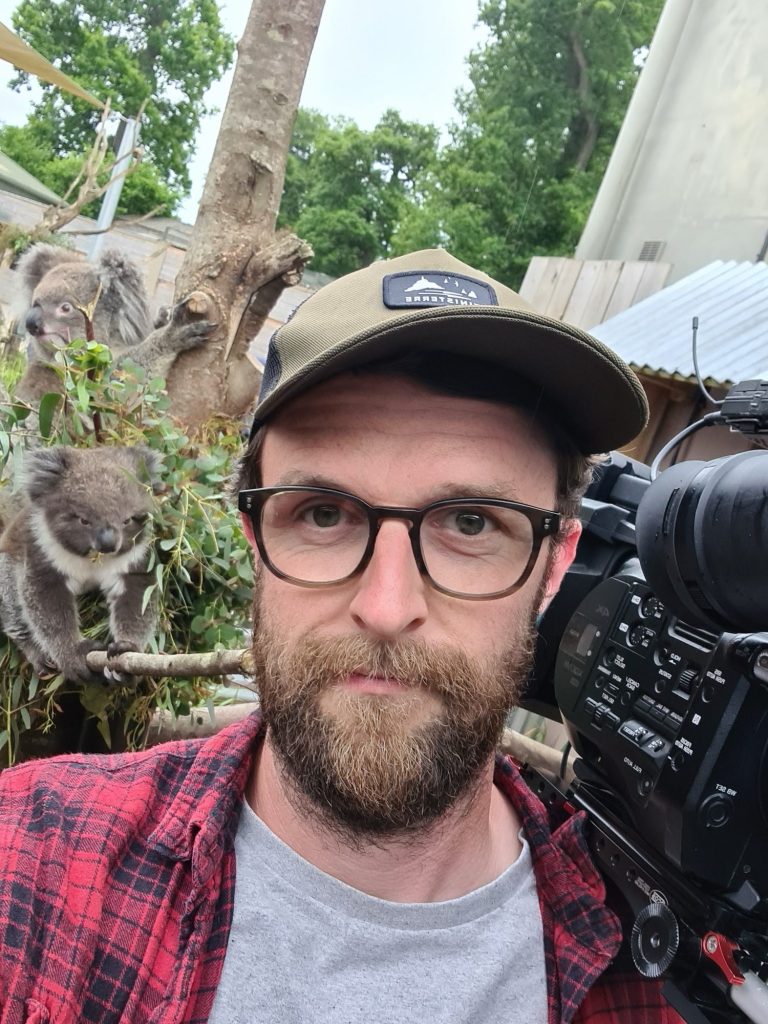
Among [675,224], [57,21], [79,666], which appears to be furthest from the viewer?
[57,21]

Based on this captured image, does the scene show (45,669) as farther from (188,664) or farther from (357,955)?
(357,955)

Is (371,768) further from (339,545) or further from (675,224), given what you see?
(675,224)

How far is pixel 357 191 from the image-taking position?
25.2 metres

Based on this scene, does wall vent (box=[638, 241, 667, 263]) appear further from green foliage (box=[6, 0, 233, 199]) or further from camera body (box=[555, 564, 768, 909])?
green foliage (box=[6, 0, 233, 199])

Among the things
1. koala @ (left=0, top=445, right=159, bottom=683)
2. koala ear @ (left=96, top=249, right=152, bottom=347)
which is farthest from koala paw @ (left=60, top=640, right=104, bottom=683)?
koala ear @ (left=96, top=249, right=152, bottom=347)

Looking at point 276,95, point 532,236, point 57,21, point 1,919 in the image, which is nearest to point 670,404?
point 276,95

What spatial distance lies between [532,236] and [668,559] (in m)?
16.5

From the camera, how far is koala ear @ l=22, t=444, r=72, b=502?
175 centimetres

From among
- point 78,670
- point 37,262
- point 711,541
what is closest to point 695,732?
point 711,541

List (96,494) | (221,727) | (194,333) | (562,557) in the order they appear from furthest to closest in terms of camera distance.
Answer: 1. (194,333)
2. (221,727)
3. (96,494)
4. (562,557)

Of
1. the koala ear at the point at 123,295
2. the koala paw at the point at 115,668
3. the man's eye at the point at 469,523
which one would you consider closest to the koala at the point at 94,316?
the koala ear at the point at 123,295

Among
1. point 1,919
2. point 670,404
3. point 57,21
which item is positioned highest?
point 57,21

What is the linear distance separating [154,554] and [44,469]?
0.98ft

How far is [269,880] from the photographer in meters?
0.91
